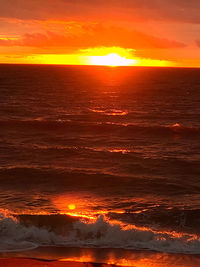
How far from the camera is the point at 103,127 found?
29.8m

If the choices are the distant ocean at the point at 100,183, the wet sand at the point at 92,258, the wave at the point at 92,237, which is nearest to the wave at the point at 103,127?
the distant ocean at the point at 100,183

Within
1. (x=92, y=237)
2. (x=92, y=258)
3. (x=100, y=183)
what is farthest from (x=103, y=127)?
(x=92, y=258)

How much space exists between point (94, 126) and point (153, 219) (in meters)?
18.3

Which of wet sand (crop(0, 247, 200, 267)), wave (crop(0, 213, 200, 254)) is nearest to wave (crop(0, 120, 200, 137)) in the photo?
wave (crop(0, 213, 200, 254))

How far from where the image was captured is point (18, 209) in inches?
496

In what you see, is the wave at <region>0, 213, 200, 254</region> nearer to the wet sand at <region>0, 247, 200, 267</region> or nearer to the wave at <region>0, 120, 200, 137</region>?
the wet sand at <region>0, 247, 200, 267</region>

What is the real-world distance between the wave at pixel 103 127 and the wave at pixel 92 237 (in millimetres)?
17298

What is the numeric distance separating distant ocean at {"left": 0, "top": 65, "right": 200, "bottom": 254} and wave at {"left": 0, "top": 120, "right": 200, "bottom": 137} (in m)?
0.08

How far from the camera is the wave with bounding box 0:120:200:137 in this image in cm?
2834

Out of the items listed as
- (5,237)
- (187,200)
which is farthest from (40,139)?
(5,237)

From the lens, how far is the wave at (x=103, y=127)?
28.3 meters

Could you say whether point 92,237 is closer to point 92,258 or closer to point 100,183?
point 92,258

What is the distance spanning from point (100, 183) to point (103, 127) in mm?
13788

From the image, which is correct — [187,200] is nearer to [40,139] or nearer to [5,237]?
[5,237]
